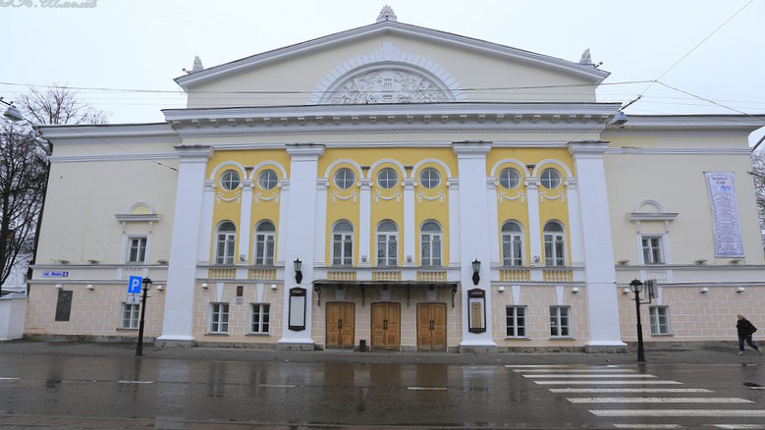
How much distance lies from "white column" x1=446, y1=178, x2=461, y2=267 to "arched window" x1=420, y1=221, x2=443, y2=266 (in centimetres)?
54

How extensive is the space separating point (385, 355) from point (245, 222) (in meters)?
8.53

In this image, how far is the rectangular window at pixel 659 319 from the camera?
1986 cm

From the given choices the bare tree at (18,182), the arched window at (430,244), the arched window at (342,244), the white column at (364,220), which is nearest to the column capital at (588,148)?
the arched window at (430,244)

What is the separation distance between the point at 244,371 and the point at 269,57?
48.2 ft

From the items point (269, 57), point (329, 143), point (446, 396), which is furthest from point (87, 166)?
point (446, 396)

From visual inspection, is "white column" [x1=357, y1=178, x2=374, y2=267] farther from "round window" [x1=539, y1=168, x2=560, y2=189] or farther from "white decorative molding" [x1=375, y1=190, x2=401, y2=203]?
"round window" [x1=539, y1=168, x2=560, y2=189]

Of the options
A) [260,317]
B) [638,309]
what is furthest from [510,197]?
[260,317]

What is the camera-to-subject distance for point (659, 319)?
2003 centimetres

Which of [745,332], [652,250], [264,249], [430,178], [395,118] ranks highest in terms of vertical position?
[395,118]

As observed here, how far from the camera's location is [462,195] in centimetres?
2023

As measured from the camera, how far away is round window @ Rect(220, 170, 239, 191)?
21.5 m

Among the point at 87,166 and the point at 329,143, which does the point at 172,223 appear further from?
the point at 329,143

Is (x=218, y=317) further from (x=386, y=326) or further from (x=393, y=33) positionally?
(x=393, y=33)

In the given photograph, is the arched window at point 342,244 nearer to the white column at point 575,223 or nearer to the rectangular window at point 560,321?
the rectangular window at point 560,321
